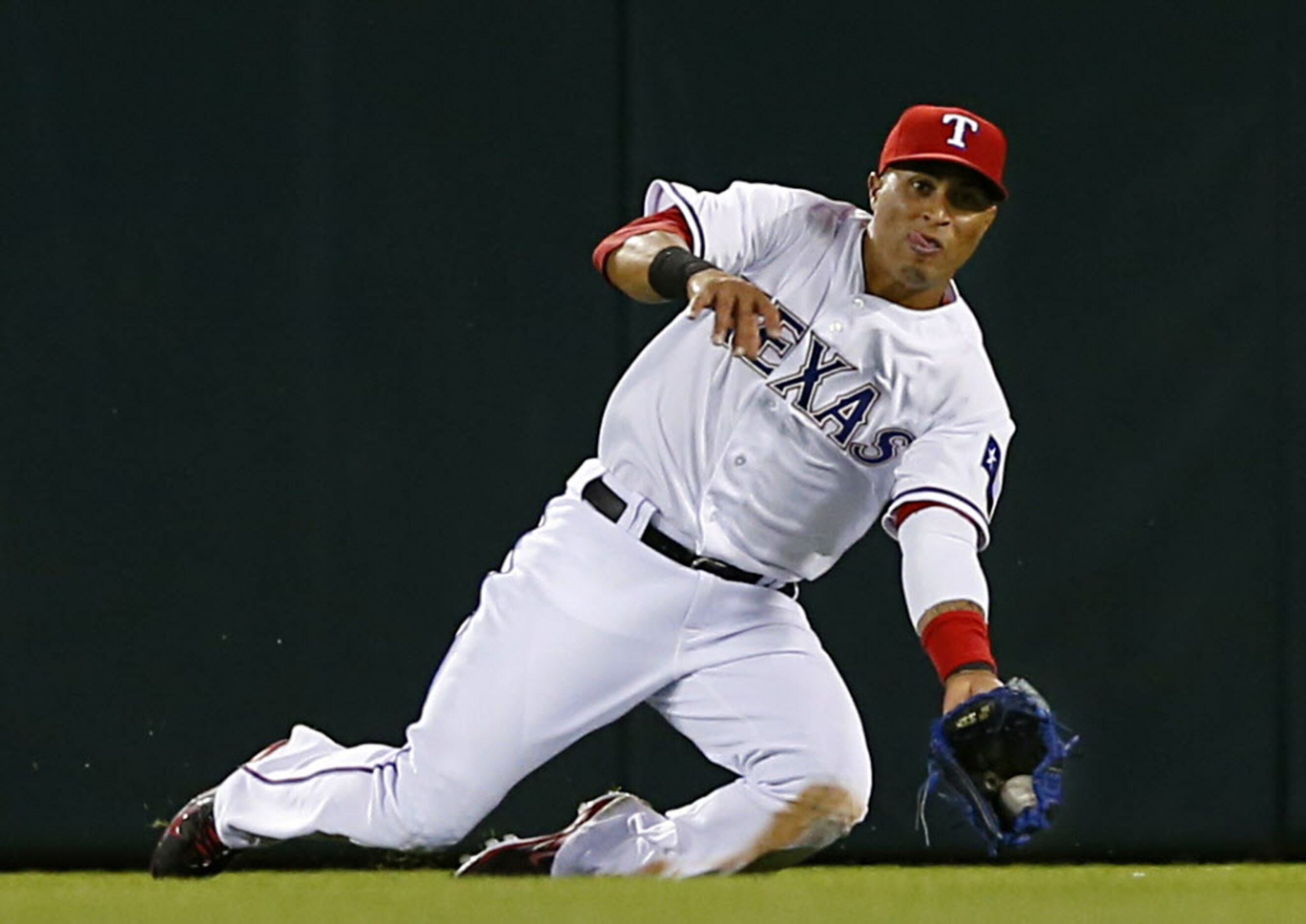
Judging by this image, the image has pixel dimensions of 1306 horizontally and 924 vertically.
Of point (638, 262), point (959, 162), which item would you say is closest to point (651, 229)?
point (638, 262)

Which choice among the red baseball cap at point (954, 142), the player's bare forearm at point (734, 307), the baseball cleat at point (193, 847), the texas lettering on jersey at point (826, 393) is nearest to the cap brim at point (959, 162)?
the red baseball cap at point (954, 142)

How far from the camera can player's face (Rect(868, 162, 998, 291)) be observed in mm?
3602

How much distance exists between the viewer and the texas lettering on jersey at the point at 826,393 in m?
3.62

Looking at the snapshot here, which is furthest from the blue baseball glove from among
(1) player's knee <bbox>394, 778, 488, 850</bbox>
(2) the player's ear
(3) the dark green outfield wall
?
(3) the dark green outfield wall

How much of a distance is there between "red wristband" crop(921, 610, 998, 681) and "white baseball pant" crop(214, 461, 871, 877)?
58 cm

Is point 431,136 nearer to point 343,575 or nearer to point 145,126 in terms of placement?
point 145,126

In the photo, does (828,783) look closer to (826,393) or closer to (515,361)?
(826,393)

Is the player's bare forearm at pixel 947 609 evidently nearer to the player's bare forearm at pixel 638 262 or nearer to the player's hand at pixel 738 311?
the player's hand at pixel 738 311

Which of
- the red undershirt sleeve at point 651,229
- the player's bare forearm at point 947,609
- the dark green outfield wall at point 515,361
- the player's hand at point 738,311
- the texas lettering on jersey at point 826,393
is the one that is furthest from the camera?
the dark green outfield wall at point 515,361

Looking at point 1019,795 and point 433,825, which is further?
point 433,825

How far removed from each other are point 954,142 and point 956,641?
3.00ft

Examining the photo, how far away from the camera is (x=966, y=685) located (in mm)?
3016

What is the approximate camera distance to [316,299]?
4594mm

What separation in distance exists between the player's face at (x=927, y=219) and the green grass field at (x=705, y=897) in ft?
3.56
